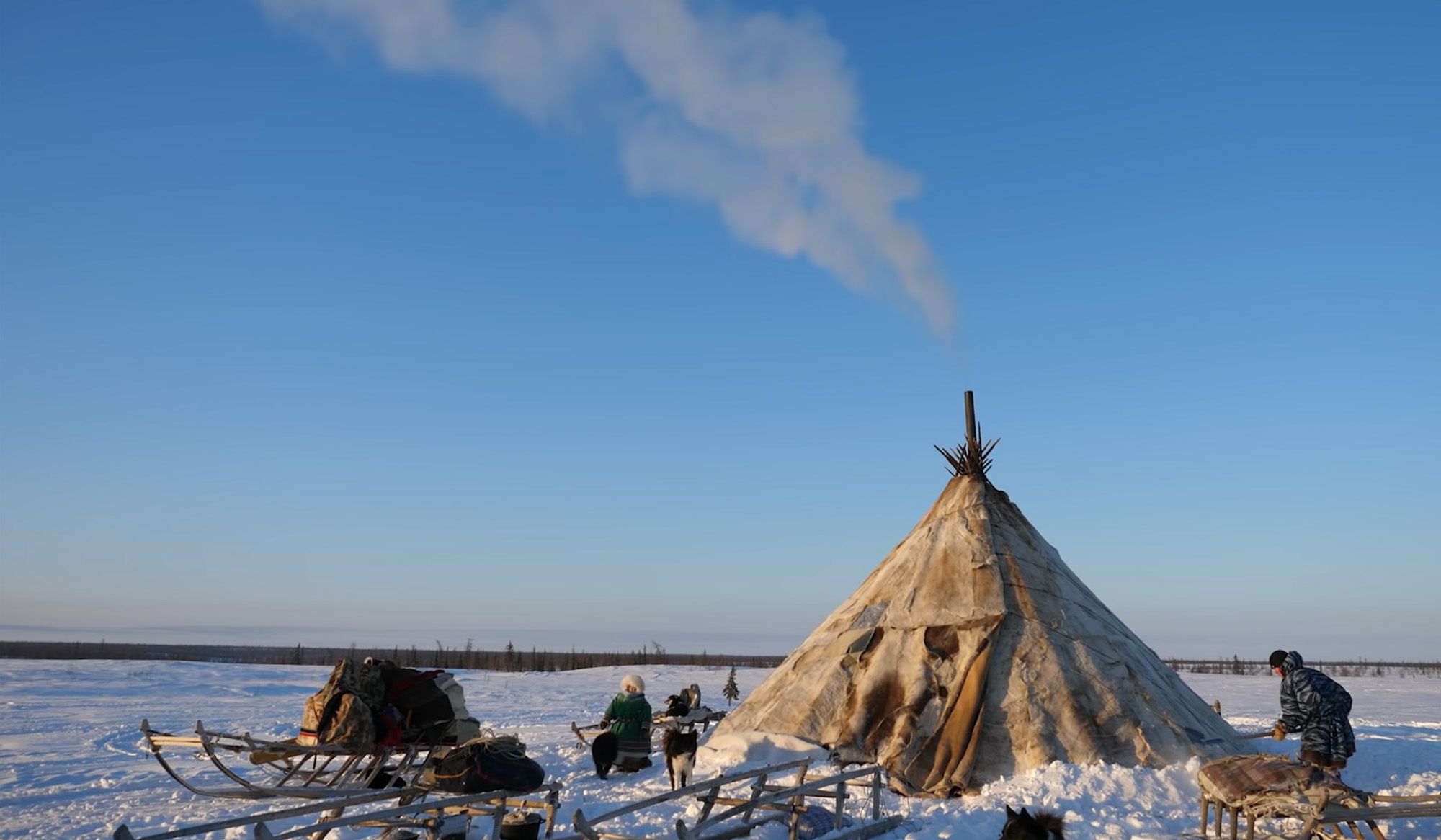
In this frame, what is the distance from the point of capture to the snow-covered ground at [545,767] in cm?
1134

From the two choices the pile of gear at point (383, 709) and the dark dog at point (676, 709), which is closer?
the pile of gear at point (383, 709)

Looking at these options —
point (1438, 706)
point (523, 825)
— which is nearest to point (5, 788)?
point (523, 825)

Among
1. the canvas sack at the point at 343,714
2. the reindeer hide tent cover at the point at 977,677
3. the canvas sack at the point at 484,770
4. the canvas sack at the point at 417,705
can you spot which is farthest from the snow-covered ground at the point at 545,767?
the canvas sack at the point at 343,714

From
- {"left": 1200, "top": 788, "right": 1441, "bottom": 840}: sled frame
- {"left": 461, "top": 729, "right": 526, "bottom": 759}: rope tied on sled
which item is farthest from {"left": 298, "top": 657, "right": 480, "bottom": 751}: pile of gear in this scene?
{"left": 1200, "top": 788, "right": 1441, "bottom": 840}: sled frame

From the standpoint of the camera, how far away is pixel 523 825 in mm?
9492

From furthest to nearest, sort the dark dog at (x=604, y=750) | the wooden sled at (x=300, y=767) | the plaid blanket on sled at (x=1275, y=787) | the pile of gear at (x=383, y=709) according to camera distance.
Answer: the dark dog at (x=604, y=750) → the pile of gear at (x=383, y=709) → the wooden sled at (x=300, y=767) → the plaid blanket on sled at (x=1275, y=787)

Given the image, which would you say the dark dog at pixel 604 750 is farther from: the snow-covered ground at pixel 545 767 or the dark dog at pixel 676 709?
the dark dog at pixel 676 709

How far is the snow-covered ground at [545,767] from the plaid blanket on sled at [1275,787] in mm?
1142

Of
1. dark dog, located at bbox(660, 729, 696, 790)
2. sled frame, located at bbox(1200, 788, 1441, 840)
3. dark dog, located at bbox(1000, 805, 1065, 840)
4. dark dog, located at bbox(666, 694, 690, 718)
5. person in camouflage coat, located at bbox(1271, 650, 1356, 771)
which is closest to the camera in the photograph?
sled frame, located at bbox(1200, 788, 1441, 840)

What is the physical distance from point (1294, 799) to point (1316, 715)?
3.20 metres

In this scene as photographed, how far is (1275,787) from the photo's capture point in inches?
347

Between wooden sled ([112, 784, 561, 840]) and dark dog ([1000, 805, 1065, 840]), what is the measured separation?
437cm

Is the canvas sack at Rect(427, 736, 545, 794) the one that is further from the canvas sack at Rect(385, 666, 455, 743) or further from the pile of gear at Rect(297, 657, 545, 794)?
the canvas sack at Rect(385, 666, 455, 743)

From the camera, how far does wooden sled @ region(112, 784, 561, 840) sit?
7641 mm
